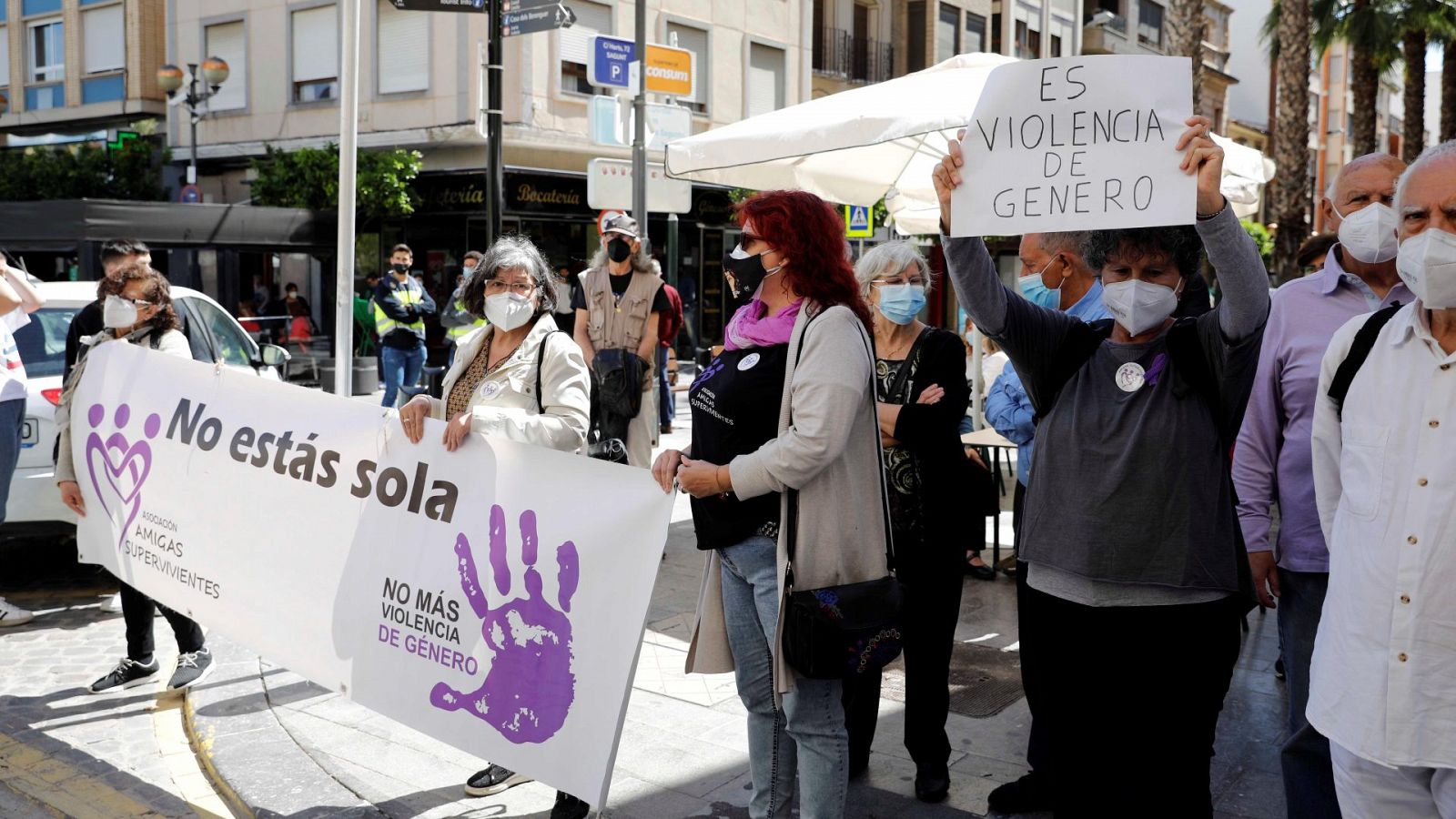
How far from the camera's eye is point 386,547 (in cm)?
418

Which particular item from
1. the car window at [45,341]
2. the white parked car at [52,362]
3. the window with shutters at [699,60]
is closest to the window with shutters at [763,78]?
the window with shutters at [699,60]

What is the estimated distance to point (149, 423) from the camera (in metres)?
5.12

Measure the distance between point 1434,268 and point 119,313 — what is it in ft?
16.4

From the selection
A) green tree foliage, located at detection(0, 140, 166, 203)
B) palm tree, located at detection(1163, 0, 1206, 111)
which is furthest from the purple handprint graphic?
green tree foliage, located at detection(0, 140, 166, 203)

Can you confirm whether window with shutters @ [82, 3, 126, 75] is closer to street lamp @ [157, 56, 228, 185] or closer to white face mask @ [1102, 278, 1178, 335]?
street lamp @ [157, 56, 228, 185]

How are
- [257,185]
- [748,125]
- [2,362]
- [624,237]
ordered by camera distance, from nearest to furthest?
1. [2,362]
2. [748,125]
3. [624,237]
4. [257,185]

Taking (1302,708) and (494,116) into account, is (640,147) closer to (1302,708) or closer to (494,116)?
(494,116)

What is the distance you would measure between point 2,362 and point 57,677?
1587 millimetres

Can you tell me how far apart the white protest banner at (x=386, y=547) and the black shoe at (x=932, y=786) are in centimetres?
119

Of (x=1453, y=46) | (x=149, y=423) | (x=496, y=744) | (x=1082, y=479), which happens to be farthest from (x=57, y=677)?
(x=1453, y=46)

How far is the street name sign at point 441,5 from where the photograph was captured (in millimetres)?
7172

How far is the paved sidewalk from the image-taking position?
4.16 m

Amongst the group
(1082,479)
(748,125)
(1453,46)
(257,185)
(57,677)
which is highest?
(1453,46)

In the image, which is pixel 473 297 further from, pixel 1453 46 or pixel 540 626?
pixel 1453 46
